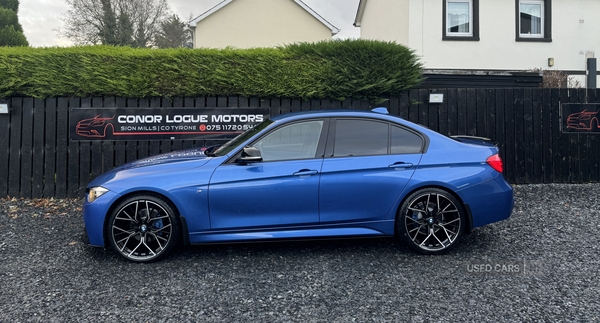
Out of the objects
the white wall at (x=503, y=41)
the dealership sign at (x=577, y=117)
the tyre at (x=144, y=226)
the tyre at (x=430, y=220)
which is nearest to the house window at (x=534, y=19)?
the white wall at (x=503, y=41)

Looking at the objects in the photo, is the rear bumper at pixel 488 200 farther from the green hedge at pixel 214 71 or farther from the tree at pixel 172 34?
the tree at pixel 172 34

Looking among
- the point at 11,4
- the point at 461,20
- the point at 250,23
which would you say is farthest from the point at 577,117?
the point at 11,4

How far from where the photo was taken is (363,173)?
15.6 ft

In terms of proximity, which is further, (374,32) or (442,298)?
(374,32)

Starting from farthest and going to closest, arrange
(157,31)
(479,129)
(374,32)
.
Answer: (157,31) → (374,32) → (479,129)

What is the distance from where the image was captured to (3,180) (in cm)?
756

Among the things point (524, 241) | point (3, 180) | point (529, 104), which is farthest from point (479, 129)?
point (3, 180)

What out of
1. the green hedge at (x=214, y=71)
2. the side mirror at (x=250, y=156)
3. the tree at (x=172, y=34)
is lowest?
the side mirror at (x=250, y=156)

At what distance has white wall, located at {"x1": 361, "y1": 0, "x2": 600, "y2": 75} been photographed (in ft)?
Answer: 48.9

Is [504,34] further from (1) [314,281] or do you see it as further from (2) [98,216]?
(2) [98,216]

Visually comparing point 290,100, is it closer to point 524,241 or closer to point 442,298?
point 524,241

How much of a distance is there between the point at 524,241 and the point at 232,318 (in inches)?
143

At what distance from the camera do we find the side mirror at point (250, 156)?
4586mm

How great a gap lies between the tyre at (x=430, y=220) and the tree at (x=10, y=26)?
23392 mm
